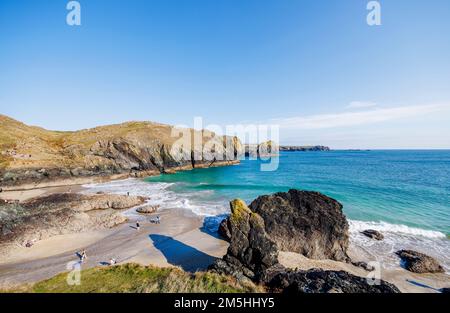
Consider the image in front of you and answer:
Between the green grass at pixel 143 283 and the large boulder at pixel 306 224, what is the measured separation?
8720 millimetres

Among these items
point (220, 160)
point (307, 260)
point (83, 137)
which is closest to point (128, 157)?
point (83, 137)

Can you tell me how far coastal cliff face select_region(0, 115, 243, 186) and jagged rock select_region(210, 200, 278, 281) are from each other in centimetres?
5195

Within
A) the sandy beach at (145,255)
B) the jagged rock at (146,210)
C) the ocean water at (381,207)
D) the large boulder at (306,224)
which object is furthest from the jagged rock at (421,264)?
the jagged rock at (146,210)

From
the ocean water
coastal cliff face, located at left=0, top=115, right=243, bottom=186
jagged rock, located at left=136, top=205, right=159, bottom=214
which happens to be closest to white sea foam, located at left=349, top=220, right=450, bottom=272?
the ocean water

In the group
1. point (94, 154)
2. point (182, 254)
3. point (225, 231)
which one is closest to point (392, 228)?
point (225, 231)

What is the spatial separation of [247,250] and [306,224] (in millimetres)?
8131

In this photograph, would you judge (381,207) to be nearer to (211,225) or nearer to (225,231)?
(225,231)

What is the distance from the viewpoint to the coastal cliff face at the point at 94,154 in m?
46.9

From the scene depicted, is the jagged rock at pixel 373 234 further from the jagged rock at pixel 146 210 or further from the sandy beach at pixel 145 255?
the jagged rock at pixel 146 210

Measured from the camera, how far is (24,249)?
733 inches

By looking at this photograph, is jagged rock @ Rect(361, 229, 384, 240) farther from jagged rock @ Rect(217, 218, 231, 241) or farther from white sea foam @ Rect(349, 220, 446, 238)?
jagged rock @ Rect(217, 218, 231, 241)

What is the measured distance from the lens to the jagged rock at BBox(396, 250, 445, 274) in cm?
1582

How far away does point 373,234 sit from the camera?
21.6m
